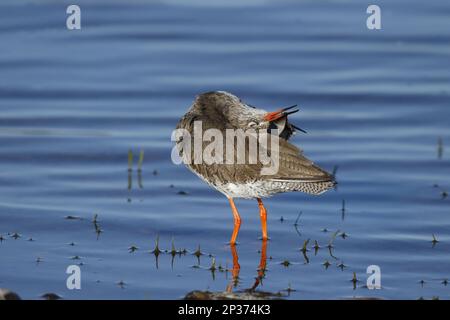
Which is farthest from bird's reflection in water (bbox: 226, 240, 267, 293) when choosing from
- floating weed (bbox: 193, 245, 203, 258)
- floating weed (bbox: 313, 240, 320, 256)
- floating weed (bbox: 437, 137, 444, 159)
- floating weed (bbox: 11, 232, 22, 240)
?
floating weed (bbox: 437, 137, 444, 159)

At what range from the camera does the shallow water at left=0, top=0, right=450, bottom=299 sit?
7848 mm

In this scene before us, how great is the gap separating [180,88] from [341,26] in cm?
372

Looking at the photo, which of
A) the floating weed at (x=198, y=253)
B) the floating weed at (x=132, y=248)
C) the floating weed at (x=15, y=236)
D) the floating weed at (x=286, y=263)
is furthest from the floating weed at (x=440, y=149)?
the floating weed at (x=15, y=236)

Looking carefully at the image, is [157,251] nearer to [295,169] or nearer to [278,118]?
[295,169]

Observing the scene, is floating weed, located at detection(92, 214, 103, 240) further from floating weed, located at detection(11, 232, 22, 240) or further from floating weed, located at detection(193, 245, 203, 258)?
floating weed, located at detection(193, 245, 203, 258)

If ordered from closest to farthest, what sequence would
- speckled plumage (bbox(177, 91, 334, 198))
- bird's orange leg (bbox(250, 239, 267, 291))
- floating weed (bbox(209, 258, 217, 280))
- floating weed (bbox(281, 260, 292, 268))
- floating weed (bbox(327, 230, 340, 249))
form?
bird's orange leg (bbox(250, 239, 267, 291)), floating weed (bbox(209, 258, 217, 280)), speckled plumage (bbox(177, 91, 334, 198)), floating weed (bbox(281, 260, 292, 268)), floating weed (bbox(327, 230, 340, 249))

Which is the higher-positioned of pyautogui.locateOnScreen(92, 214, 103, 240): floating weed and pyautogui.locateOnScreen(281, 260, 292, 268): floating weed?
pyautogui.locateOnScreen(92, 214, 103, 240): floating weed

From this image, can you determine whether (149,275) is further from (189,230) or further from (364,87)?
(364,87)

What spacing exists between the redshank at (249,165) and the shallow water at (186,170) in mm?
557

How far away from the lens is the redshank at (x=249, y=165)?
779 cm

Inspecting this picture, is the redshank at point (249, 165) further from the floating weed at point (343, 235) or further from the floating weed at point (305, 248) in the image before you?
the floating weed at point (343, 235)

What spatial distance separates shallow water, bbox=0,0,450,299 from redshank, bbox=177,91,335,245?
21.9 inches

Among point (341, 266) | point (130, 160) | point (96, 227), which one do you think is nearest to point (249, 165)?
point (341, 266)
